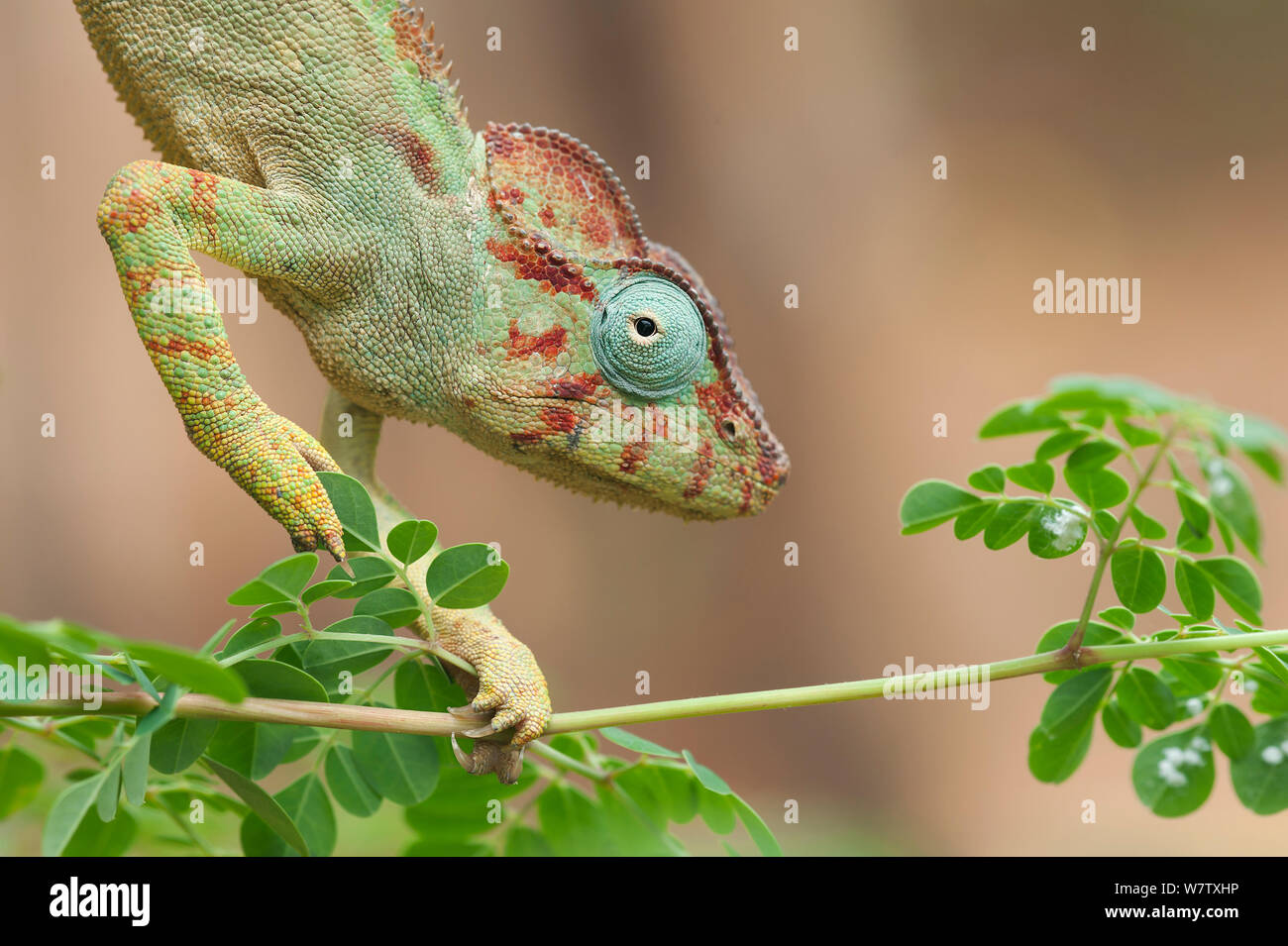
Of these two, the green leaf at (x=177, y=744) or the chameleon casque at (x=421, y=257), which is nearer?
the green leaf at (x=177, y=744)

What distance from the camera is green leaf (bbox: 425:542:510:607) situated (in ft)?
4.28

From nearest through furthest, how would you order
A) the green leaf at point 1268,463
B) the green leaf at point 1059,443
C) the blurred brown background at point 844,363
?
the green leaf at point 1268,463 < the green leaf at point 1059,443 < the blurred brown background at point 844,363

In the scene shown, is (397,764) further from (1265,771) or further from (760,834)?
(1265,771)

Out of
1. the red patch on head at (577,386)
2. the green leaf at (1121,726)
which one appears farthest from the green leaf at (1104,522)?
the red patch on head at (577,386)

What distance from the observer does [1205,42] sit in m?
5.42

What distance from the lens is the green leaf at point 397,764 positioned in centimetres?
146

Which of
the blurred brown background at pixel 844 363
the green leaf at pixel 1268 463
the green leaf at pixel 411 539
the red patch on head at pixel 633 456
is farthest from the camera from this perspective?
the blurred brown background at pixel 844 363

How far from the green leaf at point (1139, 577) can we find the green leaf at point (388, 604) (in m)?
0.92

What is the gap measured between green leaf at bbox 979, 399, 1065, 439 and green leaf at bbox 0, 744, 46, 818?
4.52 feet

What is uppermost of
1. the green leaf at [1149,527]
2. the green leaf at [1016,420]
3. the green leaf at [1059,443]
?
the green leaf at [1016,420]

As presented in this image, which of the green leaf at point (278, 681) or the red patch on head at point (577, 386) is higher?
the red patch on head at point (577, 386)

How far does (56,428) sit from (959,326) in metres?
4.68

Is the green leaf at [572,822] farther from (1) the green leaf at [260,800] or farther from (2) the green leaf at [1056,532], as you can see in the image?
(2) the green leaf at [1056,532]
